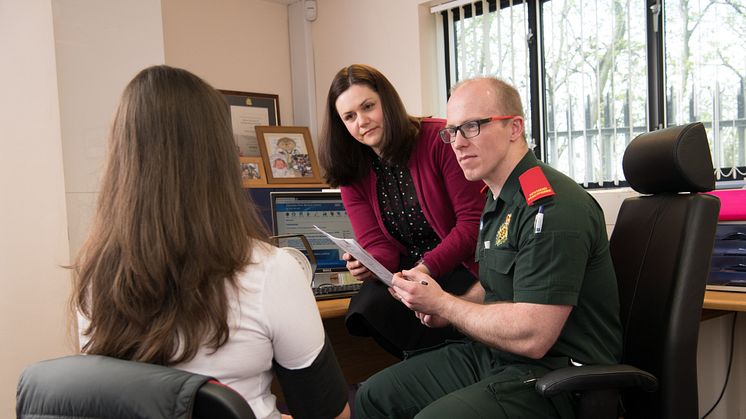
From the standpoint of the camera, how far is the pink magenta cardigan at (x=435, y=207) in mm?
1891

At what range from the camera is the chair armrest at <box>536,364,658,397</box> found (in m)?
1.24

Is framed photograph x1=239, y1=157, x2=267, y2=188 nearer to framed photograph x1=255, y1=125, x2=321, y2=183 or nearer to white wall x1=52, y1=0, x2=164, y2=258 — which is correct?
framed photograph x1=255, y1=125, x2=321, y2=183

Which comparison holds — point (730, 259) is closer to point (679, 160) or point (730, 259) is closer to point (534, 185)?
point (679, 160)

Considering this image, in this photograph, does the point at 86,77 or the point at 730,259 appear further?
the point at 86,77

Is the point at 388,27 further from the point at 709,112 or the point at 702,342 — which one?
the point at 702,342

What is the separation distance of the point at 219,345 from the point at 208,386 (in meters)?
0.20

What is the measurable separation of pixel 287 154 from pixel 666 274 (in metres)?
3.22

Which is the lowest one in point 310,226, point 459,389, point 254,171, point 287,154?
point 459,389

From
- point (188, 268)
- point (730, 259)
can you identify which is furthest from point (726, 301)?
point (188, 268)

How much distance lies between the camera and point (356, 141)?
2139mm

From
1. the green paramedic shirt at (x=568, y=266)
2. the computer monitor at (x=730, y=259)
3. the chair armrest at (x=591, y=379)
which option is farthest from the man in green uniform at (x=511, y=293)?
the computer monitor at (x=730, y=259)

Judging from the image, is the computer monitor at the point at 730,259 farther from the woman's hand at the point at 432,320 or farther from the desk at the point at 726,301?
the woman's hand at the point at 432,320

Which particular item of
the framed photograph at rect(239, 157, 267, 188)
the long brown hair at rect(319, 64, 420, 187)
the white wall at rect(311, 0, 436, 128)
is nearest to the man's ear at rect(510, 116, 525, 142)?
the long brown hair at rect(319, 64, 420, 187)

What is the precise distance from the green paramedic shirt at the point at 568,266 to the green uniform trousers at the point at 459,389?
9 cm
